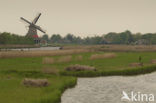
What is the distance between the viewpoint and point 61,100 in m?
24.5

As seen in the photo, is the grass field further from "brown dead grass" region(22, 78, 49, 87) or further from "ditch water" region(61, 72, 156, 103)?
"ditch water" region(61, 72, 156, 103)

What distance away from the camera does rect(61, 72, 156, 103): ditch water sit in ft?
82.5

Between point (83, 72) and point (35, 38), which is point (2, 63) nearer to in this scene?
point (83, 72)

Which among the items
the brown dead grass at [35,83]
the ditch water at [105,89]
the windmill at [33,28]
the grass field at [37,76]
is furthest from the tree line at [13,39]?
the brown dead grass at [35,83]

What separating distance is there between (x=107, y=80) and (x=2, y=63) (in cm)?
1745


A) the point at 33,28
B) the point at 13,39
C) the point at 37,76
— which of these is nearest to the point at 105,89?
the point at 37,76

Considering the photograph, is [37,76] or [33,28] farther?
[33,28]

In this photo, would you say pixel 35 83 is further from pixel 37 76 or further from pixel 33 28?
pixel 33 28

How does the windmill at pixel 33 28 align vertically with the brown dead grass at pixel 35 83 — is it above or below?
above

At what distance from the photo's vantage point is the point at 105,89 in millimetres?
29656

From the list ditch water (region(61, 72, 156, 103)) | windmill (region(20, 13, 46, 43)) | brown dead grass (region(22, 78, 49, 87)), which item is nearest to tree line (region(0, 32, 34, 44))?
windmill (region(20, 13, 46, 43))

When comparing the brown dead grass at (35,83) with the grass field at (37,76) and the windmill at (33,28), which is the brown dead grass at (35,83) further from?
the windmill at (33,28)

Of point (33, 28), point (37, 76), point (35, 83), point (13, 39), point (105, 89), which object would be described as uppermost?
point (33, 28)

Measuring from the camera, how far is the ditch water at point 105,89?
2515 centimetres
